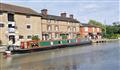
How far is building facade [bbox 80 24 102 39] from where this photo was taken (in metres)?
85.3

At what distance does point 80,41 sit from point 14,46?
956 inches

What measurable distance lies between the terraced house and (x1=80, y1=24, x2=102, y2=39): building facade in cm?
1220

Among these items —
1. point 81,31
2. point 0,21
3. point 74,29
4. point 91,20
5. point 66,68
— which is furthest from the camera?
point 91,20

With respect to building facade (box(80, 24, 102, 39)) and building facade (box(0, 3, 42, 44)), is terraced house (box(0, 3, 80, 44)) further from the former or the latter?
building facade (box(80, 24, 102, 39))

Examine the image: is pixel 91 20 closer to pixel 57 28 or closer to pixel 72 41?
pixel 57 28

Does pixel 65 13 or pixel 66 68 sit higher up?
pixel 65 13

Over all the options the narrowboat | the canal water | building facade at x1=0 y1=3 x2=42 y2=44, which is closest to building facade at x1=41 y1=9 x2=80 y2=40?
building facade at x1=0 y1=3 x2=42 y2=44

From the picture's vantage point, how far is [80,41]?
61375 millimetres

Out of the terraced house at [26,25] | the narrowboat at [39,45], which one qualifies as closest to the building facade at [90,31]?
the terraced house at [26,25]

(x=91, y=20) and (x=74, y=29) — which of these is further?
(x=91, y=20)

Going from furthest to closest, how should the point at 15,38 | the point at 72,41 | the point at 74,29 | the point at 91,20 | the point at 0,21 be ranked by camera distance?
the point at 91,20, the point at 74,29, the point at 72,41, the point at 15,38, the point at 0,21

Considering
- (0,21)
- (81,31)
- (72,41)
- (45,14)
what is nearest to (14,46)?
(0,21)

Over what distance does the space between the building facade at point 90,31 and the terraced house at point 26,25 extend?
12.2 m

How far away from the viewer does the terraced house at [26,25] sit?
48781 mm
